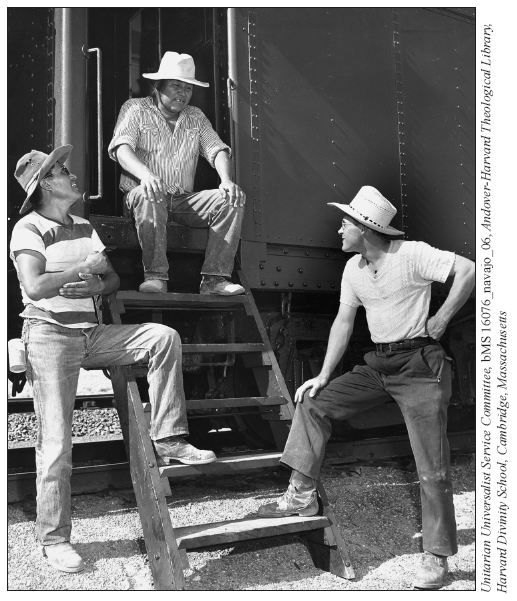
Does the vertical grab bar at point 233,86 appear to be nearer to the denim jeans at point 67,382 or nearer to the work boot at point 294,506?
the denim jeans at point 67,382

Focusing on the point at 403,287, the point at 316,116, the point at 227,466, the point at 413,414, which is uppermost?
the point at 316,116

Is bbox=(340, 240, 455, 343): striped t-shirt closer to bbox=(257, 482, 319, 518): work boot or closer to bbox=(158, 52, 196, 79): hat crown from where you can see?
bbox=(257, 482, 319, 518): work boot

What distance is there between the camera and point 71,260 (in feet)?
12.2

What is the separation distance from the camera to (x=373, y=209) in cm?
388

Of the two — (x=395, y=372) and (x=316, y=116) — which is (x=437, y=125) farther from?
(x=395, y=372)

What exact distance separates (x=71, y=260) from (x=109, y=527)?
4.87 feet

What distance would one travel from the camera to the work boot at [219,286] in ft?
14.2

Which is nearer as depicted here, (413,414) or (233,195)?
(413,414)

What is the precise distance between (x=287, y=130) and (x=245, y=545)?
287cm

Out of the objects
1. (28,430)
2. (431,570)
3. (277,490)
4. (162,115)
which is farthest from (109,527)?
(28,430)

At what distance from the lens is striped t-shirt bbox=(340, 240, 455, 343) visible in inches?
147

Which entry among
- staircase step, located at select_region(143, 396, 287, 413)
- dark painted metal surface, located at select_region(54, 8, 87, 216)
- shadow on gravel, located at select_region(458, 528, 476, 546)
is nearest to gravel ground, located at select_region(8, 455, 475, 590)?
shadow on gravel, located at select_region(458, 528, 476, 546)

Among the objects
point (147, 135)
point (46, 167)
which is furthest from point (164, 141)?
point (46, 167)

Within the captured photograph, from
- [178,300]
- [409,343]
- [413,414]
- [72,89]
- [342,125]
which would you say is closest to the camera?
[413,414]
